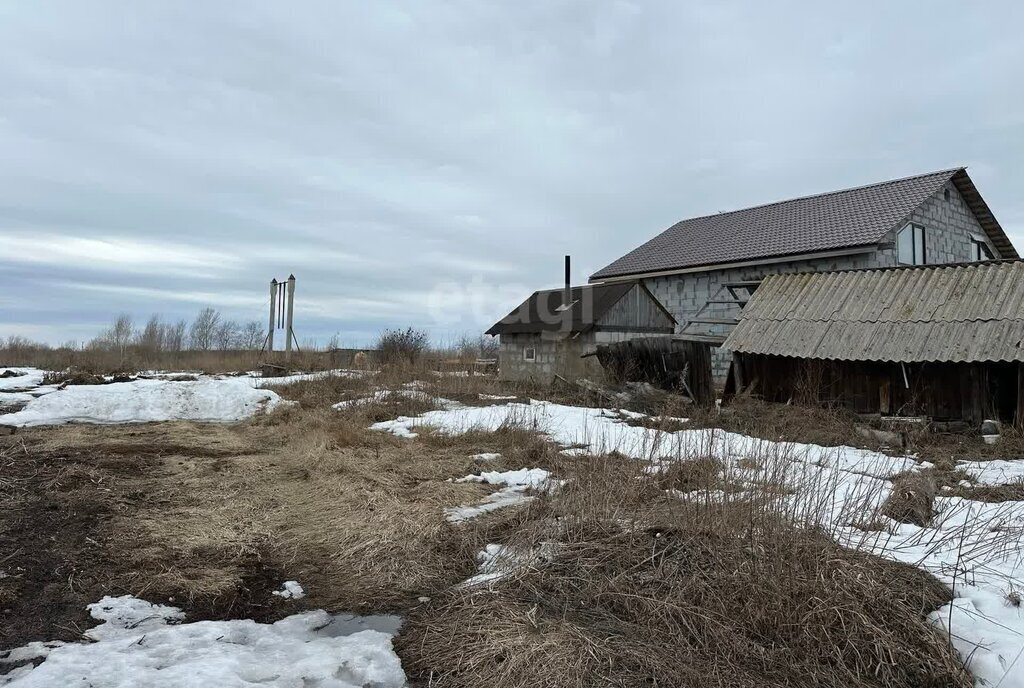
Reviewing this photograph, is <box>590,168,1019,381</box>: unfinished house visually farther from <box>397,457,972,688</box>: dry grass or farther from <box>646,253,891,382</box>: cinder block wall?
<box>397,457,972,688</box>: dry grass

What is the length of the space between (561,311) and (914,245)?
10.8 metres

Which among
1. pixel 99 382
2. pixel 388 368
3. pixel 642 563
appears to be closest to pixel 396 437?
pixel 642 563

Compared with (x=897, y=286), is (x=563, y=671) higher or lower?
lower

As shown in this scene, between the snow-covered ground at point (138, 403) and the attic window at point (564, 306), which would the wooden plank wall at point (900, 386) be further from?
the snow-covered ground at point (138, 403)

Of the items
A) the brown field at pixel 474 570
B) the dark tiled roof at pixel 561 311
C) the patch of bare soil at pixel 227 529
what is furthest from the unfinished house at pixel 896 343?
the patch of bare soil at pixel 227 529

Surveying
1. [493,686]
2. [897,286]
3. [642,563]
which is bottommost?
[493,686]

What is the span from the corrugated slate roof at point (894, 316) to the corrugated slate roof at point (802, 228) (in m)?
5.07

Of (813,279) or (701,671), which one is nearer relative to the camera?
(701,671)

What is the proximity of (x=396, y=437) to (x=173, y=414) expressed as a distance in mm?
6334

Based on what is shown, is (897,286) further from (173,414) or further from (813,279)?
(173,414)

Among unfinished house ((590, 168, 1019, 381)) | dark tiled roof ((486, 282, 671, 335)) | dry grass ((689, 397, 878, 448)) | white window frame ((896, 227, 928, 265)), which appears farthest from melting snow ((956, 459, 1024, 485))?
white window frame ((896, 227, 928, 265))

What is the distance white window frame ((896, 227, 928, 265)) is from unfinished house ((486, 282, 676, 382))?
22.6 feet

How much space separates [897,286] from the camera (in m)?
Answer: 11.8

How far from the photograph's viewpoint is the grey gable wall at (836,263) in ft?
56.9
